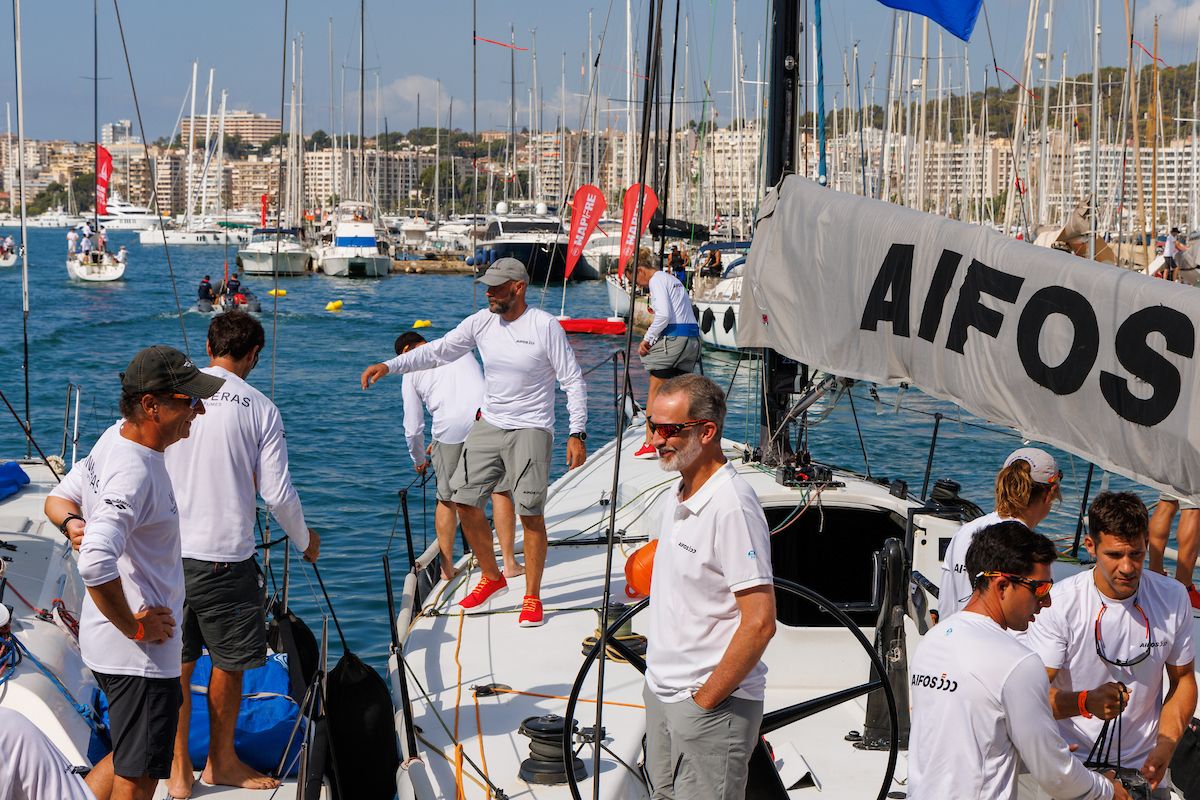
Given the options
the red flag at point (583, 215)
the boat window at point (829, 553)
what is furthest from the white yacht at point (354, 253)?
the boat window at point (829, 553)

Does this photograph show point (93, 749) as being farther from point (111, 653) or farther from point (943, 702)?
point (943, 702)

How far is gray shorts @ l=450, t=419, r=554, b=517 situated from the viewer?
6965mm

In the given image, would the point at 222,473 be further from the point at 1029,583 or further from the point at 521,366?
the point at 1029,583

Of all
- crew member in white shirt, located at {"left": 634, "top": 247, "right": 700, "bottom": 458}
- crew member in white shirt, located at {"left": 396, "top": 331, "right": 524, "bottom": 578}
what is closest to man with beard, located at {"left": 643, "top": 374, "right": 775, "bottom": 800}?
crew member in white shirt, located at {"left": 396, "top": 331, "right": 524, "bottom": 578}

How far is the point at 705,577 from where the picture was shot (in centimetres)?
371

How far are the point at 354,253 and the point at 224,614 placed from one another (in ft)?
196

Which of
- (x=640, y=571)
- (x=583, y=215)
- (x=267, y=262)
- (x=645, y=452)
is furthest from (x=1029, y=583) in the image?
(x=267, y=262)

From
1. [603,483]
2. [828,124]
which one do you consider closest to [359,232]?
[828,124]

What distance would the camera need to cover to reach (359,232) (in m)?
66.4

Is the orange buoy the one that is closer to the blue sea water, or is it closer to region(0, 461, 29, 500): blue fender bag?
the blue sea water

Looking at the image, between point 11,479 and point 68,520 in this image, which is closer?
point 68,520

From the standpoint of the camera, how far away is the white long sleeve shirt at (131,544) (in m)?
4.03

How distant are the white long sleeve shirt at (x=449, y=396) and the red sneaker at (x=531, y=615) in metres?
1.78

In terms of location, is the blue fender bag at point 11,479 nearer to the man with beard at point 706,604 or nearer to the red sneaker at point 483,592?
the red sneaker at point 483,592
